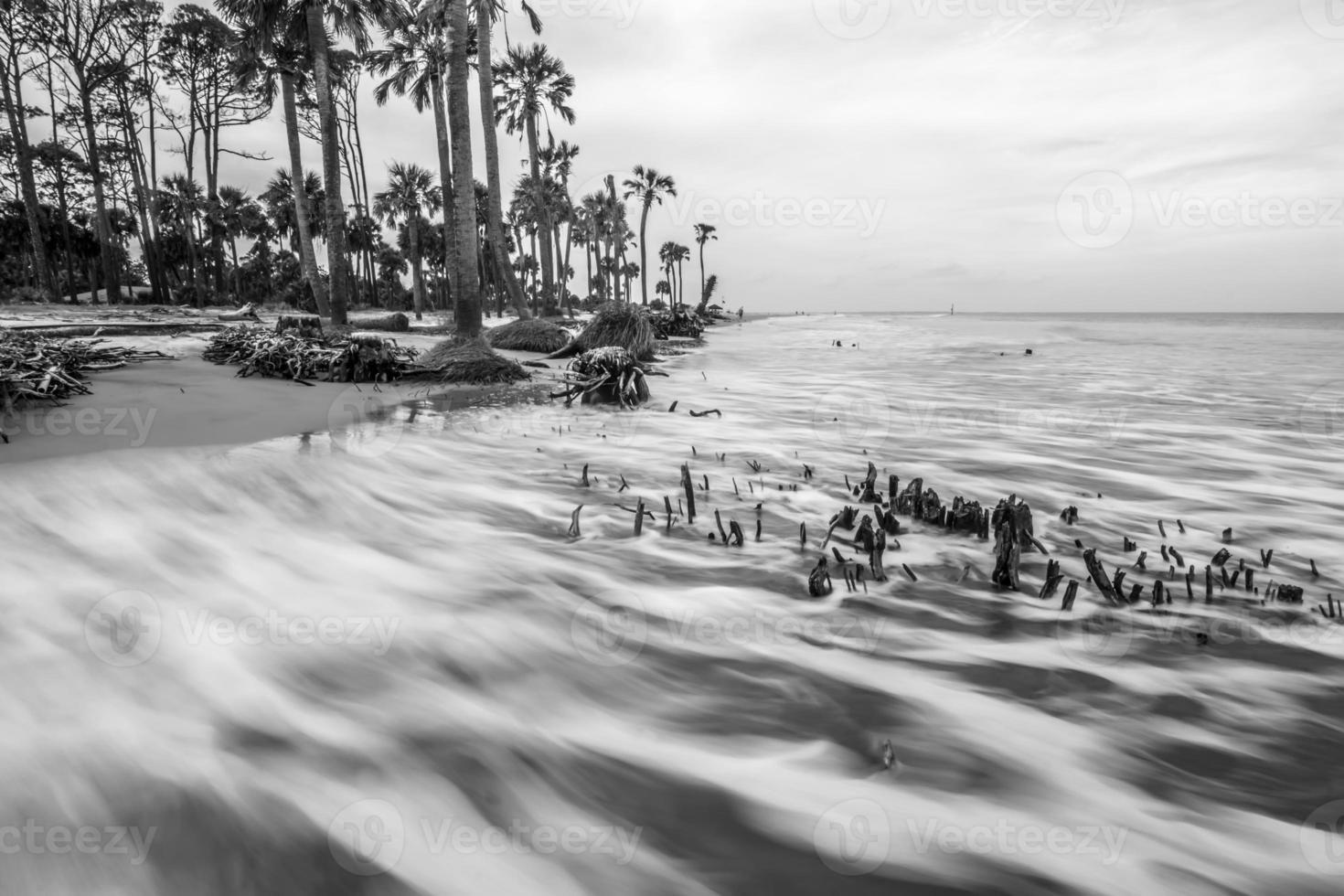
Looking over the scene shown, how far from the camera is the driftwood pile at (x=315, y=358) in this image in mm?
7961

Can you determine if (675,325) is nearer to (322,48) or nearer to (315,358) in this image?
(322,48)

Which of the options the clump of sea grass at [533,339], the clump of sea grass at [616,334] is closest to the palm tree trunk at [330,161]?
the clump of sea grass at [533,339]

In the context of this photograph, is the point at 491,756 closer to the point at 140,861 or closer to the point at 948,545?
the point at 140,861

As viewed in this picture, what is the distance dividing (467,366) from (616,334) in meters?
5.12

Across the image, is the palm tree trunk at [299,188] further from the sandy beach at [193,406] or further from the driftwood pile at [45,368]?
the driftwood pile at [45,368]

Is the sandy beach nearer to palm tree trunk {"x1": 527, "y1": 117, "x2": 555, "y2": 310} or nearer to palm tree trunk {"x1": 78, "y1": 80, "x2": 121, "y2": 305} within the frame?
palm tree trunk {"x1": 527, "y1": 117, "x2": 555, "y2": 310}

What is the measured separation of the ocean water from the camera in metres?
1.56

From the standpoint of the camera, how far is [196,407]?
6.01 m

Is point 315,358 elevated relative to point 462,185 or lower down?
lower down

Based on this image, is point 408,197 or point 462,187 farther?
point 408,197

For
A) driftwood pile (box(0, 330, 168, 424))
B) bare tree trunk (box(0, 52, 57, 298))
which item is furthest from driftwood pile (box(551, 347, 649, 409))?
bare tree trunk (box(0, 52, 57, 298))

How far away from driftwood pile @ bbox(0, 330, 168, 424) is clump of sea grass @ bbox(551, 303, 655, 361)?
7369mm

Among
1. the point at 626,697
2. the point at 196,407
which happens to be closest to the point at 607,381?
the point at 196,407

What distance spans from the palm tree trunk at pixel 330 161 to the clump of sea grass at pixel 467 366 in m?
8.06
